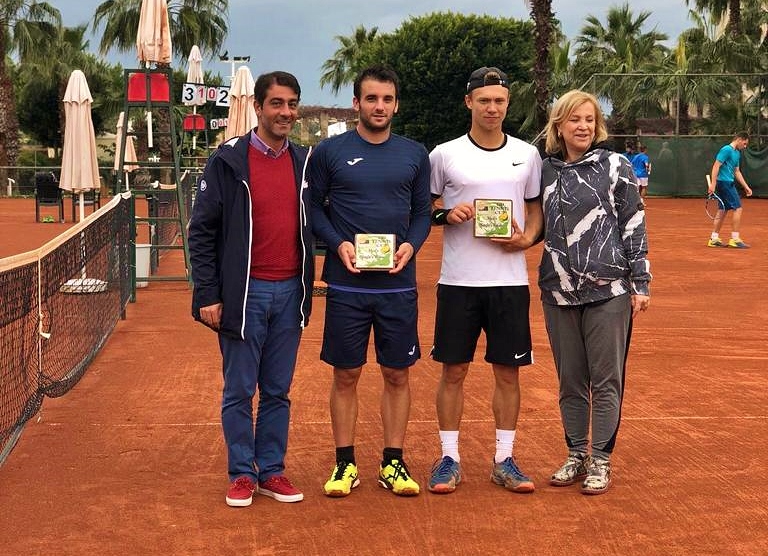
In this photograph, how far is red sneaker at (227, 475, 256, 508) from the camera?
5.64m

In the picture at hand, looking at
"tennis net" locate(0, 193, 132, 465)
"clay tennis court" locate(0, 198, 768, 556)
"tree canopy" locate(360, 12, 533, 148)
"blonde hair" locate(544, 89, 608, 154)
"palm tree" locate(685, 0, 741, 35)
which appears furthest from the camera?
"tree canopy" locate(360, 12, 533, 148)

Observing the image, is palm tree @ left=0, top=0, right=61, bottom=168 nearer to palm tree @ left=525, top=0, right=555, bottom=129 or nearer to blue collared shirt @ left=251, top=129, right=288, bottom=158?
palm tree @ left=525, top=0, right=555, bottom=129

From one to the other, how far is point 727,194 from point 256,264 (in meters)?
15.4

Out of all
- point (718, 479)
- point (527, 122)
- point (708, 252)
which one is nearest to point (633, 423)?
point (718, 479)

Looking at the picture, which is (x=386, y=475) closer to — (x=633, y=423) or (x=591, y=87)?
(x=633, y=423)

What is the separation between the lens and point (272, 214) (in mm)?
5625

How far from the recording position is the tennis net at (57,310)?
7.08 meters

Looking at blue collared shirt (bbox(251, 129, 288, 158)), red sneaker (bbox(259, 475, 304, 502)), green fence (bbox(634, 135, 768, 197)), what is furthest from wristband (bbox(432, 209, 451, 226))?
green fence (bbox(634, 135, 768, 197))

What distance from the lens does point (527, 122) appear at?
45.9 m

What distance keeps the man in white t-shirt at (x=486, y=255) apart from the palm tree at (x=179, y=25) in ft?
124

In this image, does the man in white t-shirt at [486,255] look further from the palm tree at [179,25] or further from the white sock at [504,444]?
the palm tree at [179,25]

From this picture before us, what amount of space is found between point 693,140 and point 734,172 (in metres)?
18.1

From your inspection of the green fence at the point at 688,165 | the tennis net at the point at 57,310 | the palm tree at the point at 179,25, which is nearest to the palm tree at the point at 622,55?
the green fence at the point at 688,165

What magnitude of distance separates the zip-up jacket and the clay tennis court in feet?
3.25
